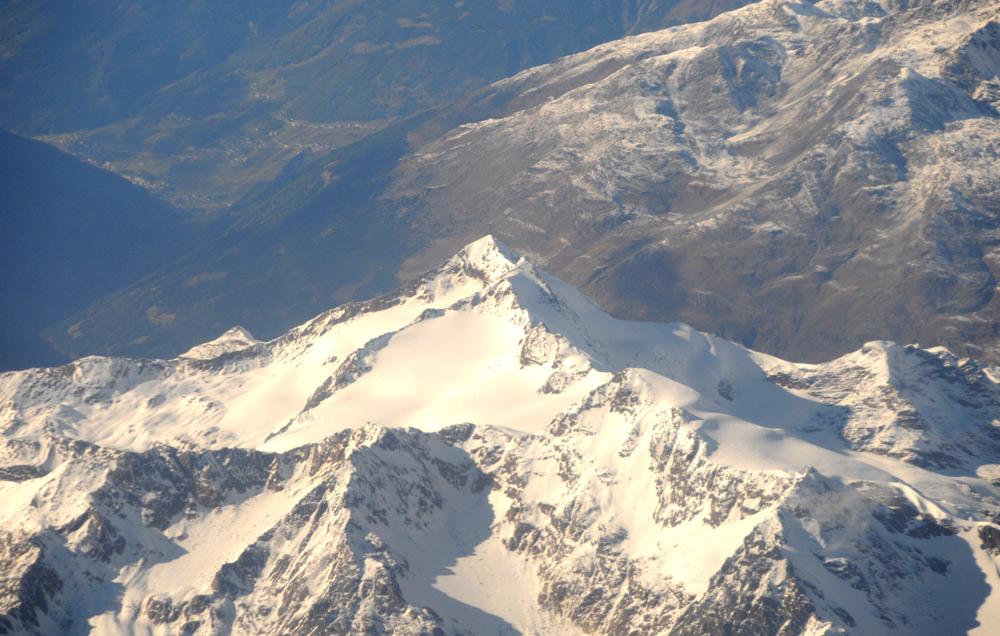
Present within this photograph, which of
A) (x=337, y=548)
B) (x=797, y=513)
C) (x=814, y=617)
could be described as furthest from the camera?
(x=337, y=548)

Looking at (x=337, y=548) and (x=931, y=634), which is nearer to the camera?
(x=931, y=634)

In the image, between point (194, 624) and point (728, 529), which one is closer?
point (728, 529)

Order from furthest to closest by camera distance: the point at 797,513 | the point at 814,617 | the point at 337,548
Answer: the point at 337,548 → the point at 797,513 → the point at 814,617

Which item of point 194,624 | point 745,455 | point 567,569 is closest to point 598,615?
point 567,569

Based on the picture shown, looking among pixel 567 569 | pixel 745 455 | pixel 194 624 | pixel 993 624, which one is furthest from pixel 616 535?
pixel 194 624

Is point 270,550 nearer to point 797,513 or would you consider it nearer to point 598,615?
point 598,615

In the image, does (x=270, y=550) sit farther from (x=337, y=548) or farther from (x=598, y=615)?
(x=598, y=615)

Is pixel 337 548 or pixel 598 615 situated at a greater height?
pixel 337 548

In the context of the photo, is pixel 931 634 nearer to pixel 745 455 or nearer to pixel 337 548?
pixel 745 455

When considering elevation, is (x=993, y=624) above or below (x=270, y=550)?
below
